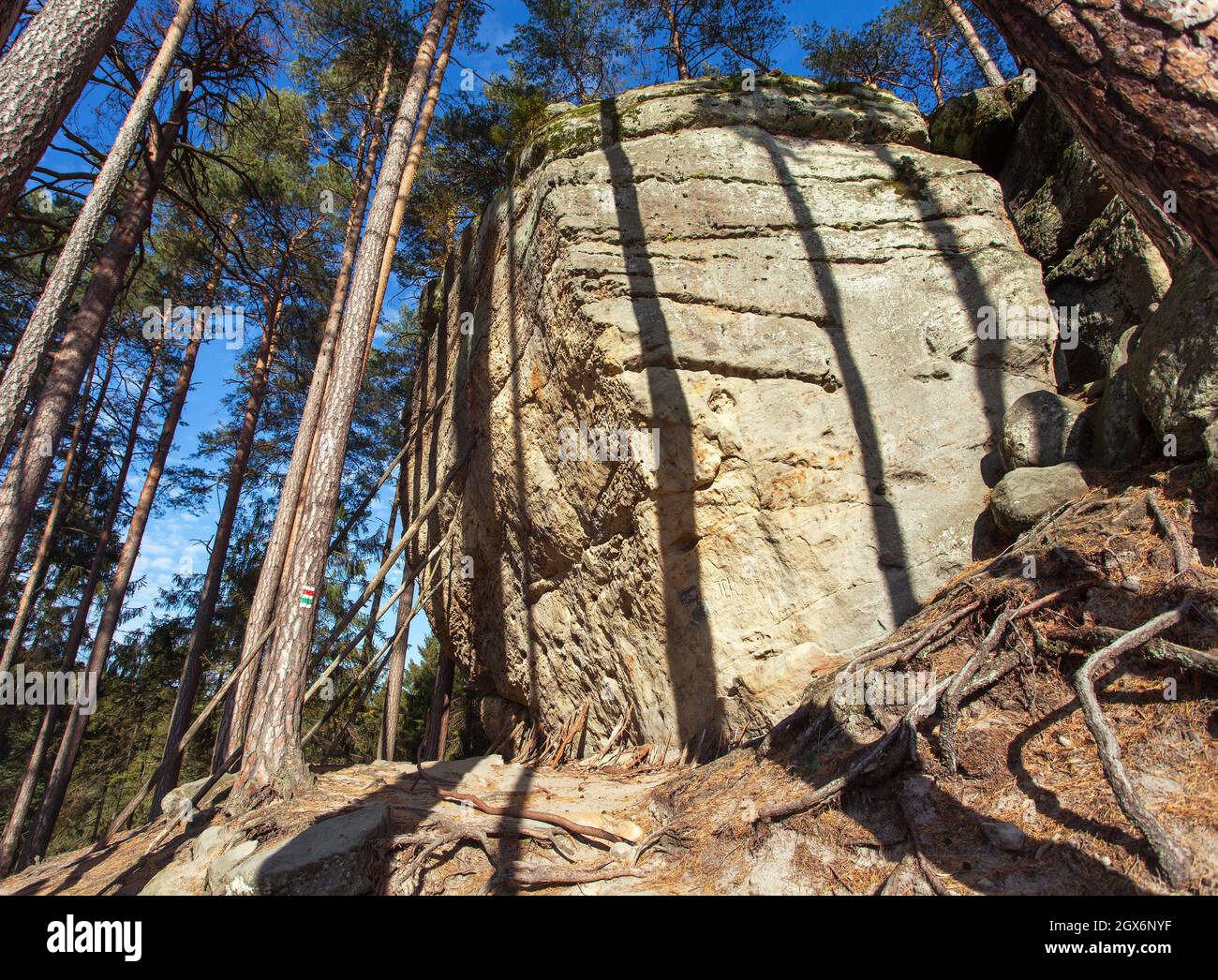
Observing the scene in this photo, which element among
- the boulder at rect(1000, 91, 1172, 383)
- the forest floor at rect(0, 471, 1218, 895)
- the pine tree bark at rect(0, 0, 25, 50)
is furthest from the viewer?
the boulder at rect(1000, 91, 1172, 383)

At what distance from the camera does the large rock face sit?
17.6 feet

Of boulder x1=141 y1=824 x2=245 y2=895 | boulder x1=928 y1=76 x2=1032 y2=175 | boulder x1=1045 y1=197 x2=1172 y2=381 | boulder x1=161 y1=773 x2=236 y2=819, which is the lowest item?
boulder x1=141 y1=824 x2=245 y2=895

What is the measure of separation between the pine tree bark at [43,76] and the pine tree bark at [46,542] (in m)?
9.47

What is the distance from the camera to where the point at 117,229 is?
7.67m

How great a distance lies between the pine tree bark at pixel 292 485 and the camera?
8500mm

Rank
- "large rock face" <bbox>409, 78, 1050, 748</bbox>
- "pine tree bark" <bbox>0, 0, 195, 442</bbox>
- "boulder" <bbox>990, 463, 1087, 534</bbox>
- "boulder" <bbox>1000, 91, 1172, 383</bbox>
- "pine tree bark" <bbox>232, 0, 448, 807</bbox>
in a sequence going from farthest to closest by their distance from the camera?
"boulder" <bbox>1000, 91, 1172, 383</bbox>
"large rock face" <bbox>409, 78, 1050, 748</bbox>
"pine tree bark" <bbox>232, 0, 448, 807</bbox>
"pine tree bark" <bbox>0, 0, 195, 442</bbox>
"boulder" <bbox>990, 463, 1087, 534</bbox>

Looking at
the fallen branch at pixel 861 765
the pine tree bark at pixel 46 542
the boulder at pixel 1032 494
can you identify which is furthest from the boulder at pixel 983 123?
the pine tree bark at pixel 46 542

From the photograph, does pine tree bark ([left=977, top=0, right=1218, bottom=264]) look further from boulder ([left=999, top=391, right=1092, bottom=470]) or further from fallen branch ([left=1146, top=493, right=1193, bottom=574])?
boulder ([left=999, top=391, right=1092, bottom=470])

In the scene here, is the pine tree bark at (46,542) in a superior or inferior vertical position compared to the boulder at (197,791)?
superior

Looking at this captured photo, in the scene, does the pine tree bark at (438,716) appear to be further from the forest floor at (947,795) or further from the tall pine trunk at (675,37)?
the tall pine trunk at (675,37)

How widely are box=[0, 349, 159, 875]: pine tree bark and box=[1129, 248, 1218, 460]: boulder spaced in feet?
53.1

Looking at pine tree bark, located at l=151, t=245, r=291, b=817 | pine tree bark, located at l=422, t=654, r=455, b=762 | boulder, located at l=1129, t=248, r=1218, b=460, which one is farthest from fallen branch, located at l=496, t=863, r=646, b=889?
pine tree bark, located at l=151, t=245, r=291, b=817

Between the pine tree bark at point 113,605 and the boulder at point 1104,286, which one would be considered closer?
the boulder at point 1104,286
